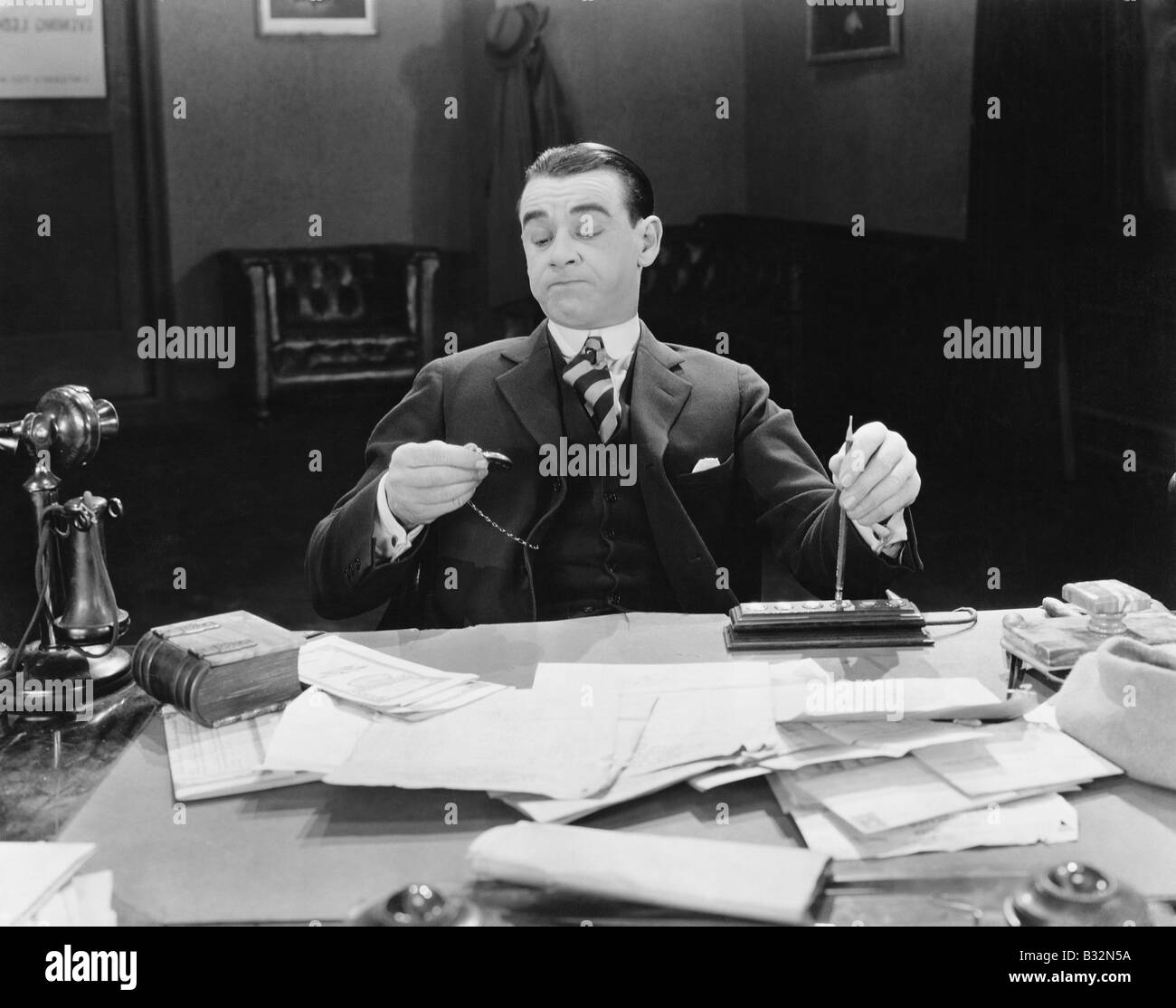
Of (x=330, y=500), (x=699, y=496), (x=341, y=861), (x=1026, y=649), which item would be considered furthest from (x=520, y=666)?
(x=330, y=500)

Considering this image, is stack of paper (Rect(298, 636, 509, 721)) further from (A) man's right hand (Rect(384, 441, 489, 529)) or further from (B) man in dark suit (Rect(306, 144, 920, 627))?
(B) man in dark suit (Rect(306, 144, 920, 627))

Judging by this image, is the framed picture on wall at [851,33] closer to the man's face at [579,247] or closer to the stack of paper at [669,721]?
the man's face at [579,247]

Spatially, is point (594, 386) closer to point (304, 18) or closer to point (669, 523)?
point (669, 523)

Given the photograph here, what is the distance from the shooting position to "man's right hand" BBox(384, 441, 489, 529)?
1.77 m

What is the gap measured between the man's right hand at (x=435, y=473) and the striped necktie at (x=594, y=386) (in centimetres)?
56

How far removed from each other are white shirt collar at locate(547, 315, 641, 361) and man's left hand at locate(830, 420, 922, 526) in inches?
30.4

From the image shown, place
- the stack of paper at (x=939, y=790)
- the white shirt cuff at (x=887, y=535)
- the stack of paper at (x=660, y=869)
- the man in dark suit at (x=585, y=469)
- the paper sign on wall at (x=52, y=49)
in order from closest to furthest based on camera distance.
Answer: the stack of paper at (x=660, y=869)
the stack of paper at (x=939, y=790)
the white shirt cuff at (x=887, y=535)
the man in dark suit at (x=585, y=469)
the paper sign on wall at (x=52, y=49)

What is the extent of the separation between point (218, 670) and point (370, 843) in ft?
1.17

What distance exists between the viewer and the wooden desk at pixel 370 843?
95 centimetres

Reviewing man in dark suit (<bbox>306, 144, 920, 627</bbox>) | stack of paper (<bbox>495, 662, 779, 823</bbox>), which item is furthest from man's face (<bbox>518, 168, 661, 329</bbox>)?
stack of paper (<bbox>495, 662, 779, 823</bbox>)

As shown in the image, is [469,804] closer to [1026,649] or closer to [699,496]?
[1026,649]

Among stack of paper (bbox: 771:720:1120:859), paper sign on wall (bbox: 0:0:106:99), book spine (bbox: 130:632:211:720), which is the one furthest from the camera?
paper sign on wall (bbox: 0:0:106:99)

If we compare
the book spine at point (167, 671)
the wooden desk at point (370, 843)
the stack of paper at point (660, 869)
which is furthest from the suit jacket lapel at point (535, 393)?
the stack of paper at point (660, 869)

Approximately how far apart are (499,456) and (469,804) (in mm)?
735
